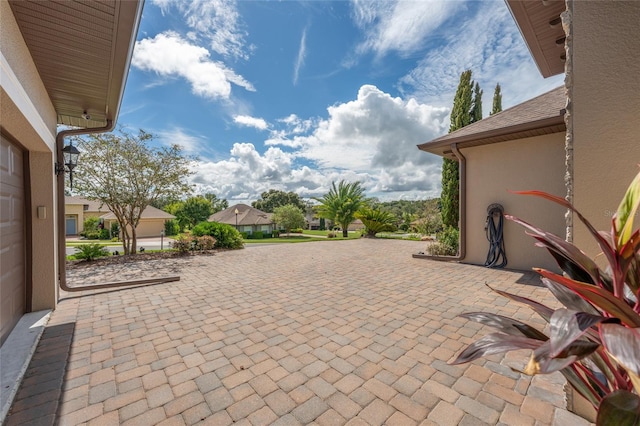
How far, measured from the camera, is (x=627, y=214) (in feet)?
4.03

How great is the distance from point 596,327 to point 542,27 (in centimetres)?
449

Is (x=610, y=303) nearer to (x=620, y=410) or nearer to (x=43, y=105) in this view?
(x=620, y=410)

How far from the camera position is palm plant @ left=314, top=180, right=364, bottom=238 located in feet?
71.1

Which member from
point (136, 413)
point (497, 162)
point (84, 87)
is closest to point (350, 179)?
point (497, 162)

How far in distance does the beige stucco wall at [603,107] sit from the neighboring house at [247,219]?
3525 centimetres

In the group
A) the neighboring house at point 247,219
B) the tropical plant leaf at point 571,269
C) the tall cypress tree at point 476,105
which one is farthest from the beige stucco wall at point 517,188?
the neighboring house at point 247,219

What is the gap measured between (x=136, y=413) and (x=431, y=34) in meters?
8.86

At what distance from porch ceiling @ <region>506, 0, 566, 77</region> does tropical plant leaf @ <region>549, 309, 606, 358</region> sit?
13.1 ft

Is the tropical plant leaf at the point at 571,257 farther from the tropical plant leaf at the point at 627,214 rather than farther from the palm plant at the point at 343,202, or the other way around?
the palm plant at the point at 343,202

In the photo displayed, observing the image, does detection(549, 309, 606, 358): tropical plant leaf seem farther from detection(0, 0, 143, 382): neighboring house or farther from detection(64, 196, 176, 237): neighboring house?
detection(64, 196, 176, 237): neighboring house

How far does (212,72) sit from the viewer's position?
773 centimetres

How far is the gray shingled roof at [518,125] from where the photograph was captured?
5.68 metres

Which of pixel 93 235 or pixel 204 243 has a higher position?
pixel 204 243

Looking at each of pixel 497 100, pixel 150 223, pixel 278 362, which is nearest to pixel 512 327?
pixel 278 362
